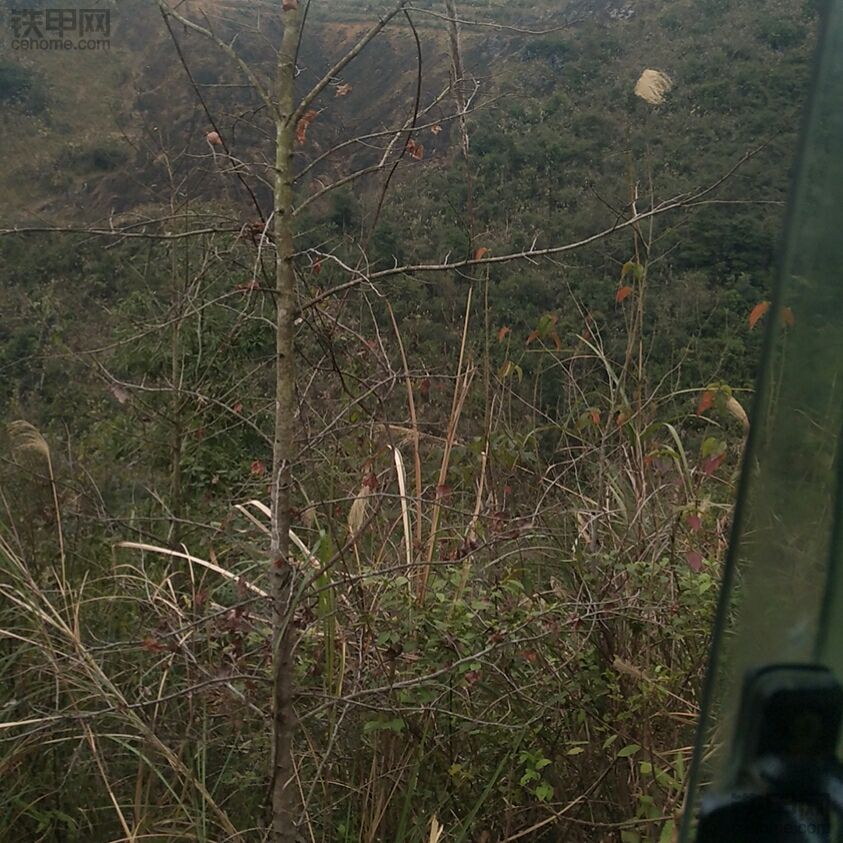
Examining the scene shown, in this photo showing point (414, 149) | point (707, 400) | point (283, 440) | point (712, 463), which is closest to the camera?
point (283, 440)

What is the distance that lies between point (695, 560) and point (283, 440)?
3.50 feet

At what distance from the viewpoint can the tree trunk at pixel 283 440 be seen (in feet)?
5.12

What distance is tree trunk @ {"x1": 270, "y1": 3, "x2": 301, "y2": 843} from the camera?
1561 mm

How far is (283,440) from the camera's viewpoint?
160 cm

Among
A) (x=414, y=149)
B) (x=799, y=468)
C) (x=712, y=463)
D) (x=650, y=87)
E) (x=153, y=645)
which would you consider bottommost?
(x=153, y=645)

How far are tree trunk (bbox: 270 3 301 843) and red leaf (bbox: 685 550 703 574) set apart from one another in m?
Answer: 0.98

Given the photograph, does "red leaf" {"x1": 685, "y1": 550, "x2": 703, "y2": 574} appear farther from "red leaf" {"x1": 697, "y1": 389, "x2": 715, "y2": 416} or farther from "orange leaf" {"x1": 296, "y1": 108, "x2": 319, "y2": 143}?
"orange leaf" {"x1": 296, "y1": 108, "x2": 319, "y2": 143}

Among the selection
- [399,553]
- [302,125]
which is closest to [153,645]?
[399,553]

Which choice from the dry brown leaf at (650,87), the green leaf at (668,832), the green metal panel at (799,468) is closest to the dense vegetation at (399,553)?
the green leaf at (668,832)

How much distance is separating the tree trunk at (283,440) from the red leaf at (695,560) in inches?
38.6

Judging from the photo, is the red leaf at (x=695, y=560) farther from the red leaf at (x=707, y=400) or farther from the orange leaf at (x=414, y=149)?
the orange leaf at (x=414, y=149)

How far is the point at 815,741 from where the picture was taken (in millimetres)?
685

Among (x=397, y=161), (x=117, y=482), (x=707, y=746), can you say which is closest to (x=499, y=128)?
(x=117, y=482)

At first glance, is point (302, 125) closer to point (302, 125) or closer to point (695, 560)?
point (302, 125)
